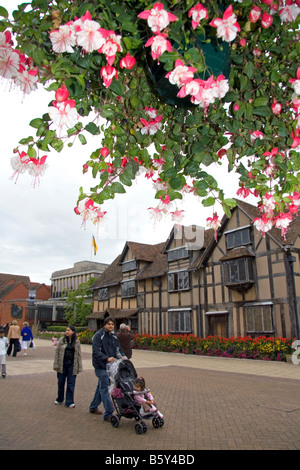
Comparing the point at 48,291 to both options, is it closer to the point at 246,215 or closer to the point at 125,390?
the point at 246,215

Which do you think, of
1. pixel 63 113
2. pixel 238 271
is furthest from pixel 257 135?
pixel 238 271

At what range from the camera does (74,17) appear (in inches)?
83.2

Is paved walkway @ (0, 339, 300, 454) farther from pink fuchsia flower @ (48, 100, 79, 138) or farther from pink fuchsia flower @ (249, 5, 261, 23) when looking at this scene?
pink fuchsia flower @ (249, 5, 261, 23)

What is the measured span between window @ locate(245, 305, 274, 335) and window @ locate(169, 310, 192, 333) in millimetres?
4898

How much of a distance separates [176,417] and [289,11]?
6502 mm

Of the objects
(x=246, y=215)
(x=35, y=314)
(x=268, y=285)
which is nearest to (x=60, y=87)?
(x=268, y=285)

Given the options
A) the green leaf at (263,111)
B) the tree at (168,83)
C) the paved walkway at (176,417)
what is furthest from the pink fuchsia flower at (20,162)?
the paved walkway at (176,417)

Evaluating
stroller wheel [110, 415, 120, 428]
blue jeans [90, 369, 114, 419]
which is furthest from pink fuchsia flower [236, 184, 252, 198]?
blue jeans [90, 369, 114, 419]

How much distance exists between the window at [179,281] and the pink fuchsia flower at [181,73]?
22.7m

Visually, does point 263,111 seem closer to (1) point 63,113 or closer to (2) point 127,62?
(2) point 127,62

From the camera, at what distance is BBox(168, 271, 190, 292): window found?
24416mm

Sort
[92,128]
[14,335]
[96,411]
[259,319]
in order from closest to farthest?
[92,128] → [96,411] → [14,335] → [259,319]

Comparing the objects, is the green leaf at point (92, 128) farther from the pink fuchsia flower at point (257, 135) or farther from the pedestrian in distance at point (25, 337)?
the pedestrian in distance at point (25, 337)

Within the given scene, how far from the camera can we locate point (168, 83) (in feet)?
7.74
